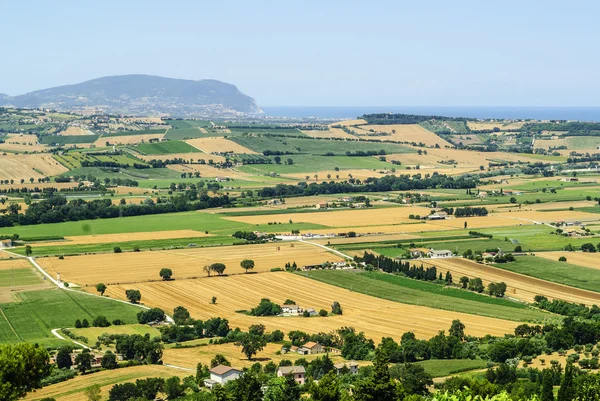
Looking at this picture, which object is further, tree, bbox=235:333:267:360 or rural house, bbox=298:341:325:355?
rural house, bbox=298:341:325:355

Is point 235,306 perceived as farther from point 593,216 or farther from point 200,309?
point 593,216

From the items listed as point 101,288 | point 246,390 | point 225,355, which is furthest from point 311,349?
point 101,288

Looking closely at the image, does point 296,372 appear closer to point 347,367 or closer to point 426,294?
point 347,367

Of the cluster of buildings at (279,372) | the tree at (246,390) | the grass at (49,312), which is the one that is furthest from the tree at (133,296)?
the tree at (246,390)

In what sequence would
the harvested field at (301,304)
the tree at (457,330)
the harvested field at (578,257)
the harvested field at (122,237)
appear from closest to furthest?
the tree at (457,330) < the harvested field at (301,304) < the harvested field at (578,257) < the harvested field at (122,237)

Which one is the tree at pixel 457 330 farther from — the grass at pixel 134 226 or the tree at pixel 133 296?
the grass at pixel 134 226

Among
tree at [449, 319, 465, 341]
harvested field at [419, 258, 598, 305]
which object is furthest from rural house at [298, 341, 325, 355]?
harvested field at [419, 258, 598, 305]

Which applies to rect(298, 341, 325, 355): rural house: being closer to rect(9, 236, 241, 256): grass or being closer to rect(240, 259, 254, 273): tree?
rect(240, 259, 254, 273): tree
